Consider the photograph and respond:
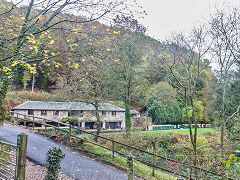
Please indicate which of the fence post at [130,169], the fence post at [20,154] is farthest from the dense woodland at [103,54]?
the fence post at [130,169]

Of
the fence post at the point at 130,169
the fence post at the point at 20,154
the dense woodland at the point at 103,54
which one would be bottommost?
the fence post at the point at 130,169

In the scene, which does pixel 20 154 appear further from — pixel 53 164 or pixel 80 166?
pixel 80 166

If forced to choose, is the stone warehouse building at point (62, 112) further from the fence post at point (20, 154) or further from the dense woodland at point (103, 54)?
the fence post at point (20, 154)

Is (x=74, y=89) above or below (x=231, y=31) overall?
below

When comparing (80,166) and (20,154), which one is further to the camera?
(80,166)

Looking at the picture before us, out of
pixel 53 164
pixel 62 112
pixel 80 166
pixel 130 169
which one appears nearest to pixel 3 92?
pixel 53 164

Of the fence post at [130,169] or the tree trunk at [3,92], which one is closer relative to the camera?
the fence post at [130,169]

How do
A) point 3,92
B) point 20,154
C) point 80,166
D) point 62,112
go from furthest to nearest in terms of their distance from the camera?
point 62,112 < point 80,166 < point 3,92 < point 20,154

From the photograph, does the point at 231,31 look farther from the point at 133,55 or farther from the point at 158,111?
the point at 158,111

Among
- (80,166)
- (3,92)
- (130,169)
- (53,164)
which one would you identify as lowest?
(80,166)

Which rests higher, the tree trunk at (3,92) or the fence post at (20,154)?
the tree trunk at (3,92)

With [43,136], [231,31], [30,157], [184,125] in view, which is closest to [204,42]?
[231,31]

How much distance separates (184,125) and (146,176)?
34481 mm

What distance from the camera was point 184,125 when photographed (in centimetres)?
4025
